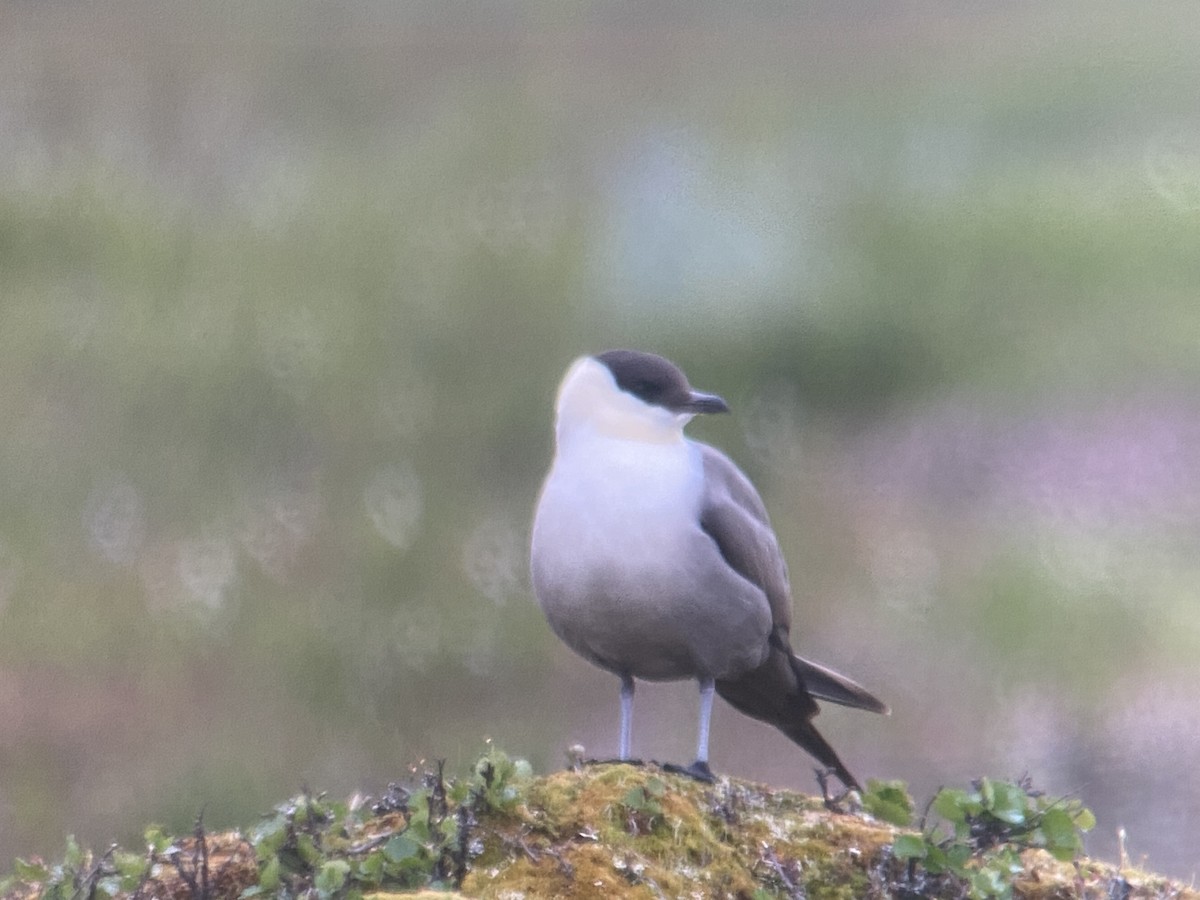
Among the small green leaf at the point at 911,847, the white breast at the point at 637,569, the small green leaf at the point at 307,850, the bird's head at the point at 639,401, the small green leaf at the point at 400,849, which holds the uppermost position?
the bird's head at the point at 639,401

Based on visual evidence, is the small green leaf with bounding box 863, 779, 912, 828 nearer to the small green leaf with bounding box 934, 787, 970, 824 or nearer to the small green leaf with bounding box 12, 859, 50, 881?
the small green leaf with bounding box 934, 787, 970, 824

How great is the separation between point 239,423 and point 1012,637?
2.99 m

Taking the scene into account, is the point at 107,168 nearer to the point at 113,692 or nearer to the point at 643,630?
the point at 113,692

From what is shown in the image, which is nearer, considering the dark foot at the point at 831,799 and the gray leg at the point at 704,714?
the dark foot at the point at 831,799

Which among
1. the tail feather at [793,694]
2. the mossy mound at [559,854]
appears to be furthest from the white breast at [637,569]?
the mossy mound at [559,854]

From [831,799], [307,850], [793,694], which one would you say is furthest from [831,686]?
[307,850]

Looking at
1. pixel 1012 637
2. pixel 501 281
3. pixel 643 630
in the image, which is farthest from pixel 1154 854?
pixel 501 281

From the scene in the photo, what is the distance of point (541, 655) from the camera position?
5.32m

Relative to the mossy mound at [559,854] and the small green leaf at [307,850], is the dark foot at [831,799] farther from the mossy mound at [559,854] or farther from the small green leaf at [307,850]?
the small green leaf at [307,850]

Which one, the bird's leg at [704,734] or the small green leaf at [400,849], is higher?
the small green leaf at [400,849]

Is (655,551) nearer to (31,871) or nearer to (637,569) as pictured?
(637,569)

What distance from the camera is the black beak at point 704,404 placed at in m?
3.57

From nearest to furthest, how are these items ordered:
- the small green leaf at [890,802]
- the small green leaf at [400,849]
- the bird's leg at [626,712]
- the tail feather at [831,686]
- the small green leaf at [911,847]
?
the small green leaf at [400,849], the small green leaf at [911,847], the small green leaf at [890,802], the bird's leg at [626,712], the tail feather at [831,686]

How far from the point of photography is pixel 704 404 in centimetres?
358
